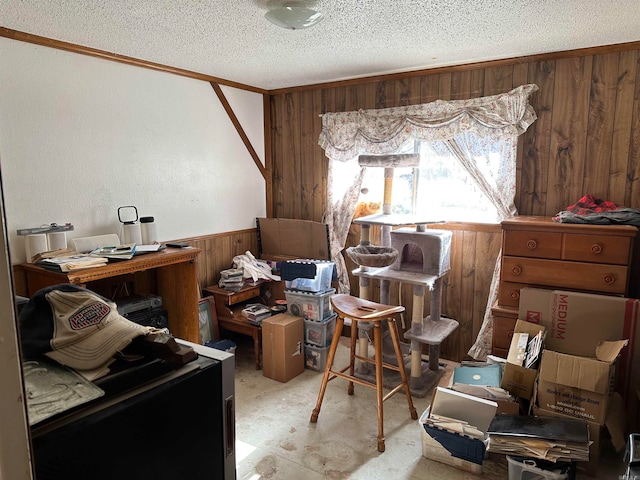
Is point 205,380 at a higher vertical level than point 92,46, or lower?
lower

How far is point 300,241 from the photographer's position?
405cm

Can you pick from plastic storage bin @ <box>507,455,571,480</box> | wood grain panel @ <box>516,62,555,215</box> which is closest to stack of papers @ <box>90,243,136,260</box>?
plastic storage bin @ <box>507,455,571,480</box>

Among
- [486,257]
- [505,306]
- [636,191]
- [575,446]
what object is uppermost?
[636,191]

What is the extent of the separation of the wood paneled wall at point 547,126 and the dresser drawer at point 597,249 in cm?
55

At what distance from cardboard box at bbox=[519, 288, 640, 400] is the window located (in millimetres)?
829

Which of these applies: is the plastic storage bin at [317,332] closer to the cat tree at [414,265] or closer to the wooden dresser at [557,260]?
the cat tree at [414,265]

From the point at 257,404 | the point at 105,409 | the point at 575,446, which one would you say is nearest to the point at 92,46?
the point at 257,404

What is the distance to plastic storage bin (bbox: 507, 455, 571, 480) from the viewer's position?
195 centimetres

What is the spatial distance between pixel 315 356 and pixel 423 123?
6.47 feet

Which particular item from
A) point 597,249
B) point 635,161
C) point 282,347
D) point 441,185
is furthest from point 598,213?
point 282,347

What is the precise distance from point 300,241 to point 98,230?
5.55ft

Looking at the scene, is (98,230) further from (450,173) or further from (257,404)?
(450,173)

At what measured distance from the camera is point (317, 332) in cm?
337

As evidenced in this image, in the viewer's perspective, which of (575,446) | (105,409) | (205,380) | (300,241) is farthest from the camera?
(300,241)
